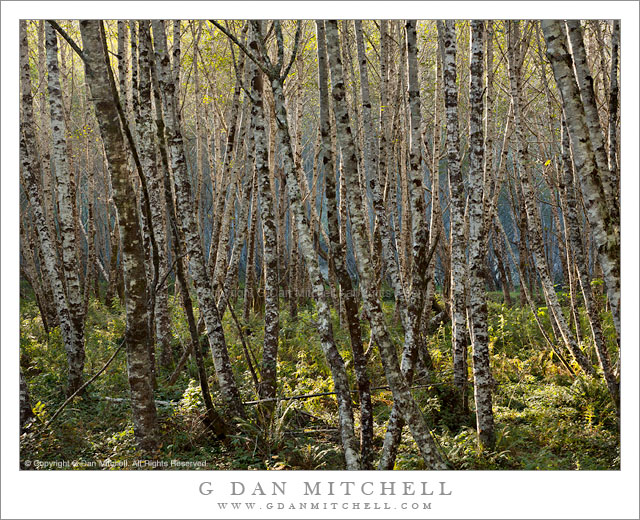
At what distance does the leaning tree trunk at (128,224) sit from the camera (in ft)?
8.71

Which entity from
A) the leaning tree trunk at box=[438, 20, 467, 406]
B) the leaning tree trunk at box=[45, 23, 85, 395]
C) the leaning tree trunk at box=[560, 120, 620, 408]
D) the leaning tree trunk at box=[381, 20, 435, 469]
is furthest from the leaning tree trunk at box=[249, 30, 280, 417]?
the leaning tree trunk at box=[560, 120, 620, 408]

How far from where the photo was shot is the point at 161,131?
12.4 ft

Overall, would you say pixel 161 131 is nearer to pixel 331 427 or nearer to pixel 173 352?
pixel 331 427

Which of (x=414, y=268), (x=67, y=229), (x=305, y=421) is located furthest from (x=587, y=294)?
(x=67, y=229)

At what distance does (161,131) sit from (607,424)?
4.57m

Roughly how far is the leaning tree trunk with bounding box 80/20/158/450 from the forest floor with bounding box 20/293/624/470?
0.32 metres

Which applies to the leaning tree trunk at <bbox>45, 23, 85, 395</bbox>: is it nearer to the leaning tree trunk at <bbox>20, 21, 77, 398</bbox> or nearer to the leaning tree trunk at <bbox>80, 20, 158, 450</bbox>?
the leaning tree trunk at <bbox>20, 21, 77, 398</bbox>

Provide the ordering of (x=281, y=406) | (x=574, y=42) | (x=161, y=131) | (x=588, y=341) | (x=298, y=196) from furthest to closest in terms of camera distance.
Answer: (x=588, y=341), (x=281, y=406), (x=161, y=131), (x=298, y=196), (x=574, y=42)

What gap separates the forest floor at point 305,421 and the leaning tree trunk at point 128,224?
325 millimetres

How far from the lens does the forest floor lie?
3.62 meters

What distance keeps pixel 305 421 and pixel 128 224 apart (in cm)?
255

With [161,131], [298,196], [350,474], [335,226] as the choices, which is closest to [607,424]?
[350,474]

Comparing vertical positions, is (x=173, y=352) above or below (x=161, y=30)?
below

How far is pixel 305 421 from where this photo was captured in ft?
14.5
